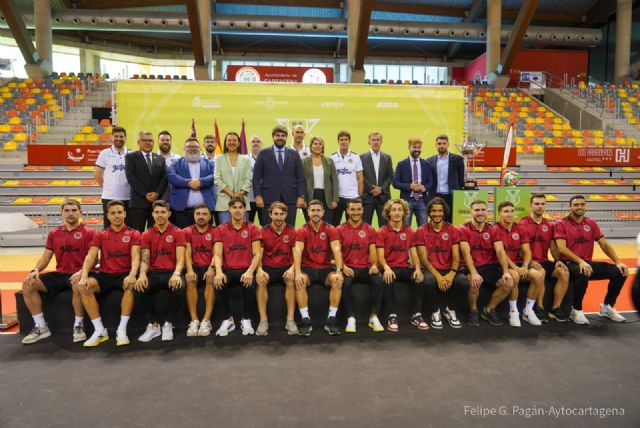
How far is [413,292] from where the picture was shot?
174 inches

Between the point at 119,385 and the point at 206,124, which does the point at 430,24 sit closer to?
the point at 206,124

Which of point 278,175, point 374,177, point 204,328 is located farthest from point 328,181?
point 204,328

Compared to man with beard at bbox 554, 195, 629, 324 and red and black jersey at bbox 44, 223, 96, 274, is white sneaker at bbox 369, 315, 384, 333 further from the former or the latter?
red and black jersey at bbox 44, 223, 96, 274

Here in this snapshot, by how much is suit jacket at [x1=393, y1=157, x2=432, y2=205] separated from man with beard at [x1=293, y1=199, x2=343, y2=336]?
65.6 inches

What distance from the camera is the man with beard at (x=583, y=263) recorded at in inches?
174

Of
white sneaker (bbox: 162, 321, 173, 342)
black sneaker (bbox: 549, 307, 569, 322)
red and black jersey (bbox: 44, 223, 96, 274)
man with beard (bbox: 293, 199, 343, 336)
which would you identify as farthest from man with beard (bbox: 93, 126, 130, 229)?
black sneaker (bbox: 549, 307, 569, 322)

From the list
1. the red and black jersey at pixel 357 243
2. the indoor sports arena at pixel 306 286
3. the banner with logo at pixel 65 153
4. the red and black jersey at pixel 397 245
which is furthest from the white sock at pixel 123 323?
the banner with logo at pixel 65 153

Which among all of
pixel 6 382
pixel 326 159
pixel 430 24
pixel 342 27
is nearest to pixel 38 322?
pixel 6 382

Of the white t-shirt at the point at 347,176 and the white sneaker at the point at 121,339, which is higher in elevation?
the white t-shirt at the point at 347,176

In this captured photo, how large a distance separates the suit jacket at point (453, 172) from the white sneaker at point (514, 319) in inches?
77.0

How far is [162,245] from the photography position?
423cm

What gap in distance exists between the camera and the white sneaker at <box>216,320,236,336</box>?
13.3 ft

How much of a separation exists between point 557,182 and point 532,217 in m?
8.65

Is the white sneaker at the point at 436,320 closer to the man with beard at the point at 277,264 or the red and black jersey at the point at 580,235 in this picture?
the man with beard at the point at 277,264
